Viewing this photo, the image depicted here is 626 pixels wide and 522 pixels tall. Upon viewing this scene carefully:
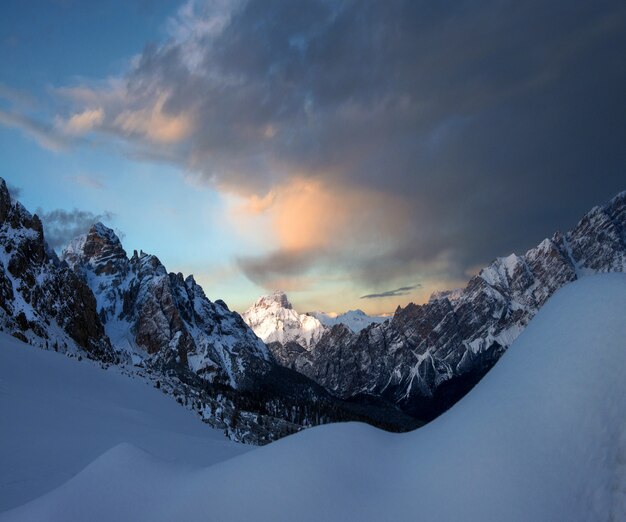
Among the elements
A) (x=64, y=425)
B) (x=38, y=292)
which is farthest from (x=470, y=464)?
(x=38, y=292)

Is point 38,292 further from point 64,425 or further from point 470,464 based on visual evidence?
point 470,464

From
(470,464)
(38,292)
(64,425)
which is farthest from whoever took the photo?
(38,292)

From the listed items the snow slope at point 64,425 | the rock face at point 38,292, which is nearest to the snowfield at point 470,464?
the snow slope at point 64,425

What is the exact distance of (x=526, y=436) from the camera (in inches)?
289

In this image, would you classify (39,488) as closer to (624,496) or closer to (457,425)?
(457,425)

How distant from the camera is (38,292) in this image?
414 ft

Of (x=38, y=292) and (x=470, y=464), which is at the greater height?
(x=38, y=292)

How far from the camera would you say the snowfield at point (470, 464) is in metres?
6.80

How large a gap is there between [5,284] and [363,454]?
127 meters

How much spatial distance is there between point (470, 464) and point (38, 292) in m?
143

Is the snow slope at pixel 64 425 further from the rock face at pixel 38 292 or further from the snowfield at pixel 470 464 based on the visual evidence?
the rock face at pixel 38 292

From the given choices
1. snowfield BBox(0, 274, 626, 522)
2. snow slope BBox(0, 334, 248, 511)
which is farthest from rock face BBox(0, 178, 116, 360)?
snowfield BBox(0, 274, 626, 522)

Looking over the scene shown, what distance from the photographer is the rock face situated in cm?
10994

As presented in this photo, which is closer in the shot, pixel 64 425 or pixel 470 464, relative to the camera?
pixel 470 464
